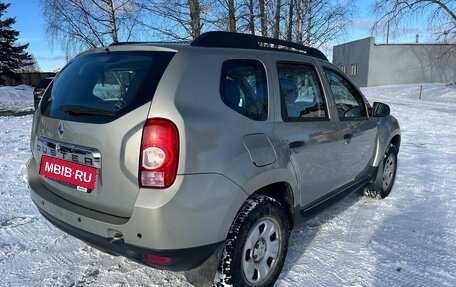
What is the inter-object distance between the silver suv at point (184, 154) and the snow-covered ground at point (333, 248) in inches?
19.4

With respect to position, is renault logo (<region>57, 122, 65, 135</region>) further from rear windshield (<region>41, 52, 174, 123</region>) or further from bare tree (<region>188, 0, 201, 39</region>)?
bare tree (<region>188, 0, 201, 39</region>)

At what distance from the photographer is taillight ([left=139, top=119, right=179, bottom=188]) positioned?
83.8 inches

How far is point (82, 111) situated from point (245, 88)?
1.08m

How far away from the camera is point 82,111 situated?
8.14 feet

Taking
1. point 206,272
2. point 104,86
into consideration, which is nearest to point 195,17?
point 104,86

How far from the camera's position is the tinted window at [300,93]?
9.77 feet

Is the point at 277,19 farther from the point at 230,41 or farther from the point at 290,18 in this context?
the point at 230,41

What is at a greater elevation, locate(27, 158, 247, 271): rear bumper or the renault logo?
the renault logo

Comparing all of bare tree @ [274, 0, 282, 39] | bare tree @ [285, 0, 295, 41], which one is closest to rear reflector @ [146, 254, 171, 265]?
bare tree @ [274, 0, 282, 39]

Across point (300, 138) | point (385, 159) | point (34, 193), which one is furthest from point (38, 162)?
point (385, 159)

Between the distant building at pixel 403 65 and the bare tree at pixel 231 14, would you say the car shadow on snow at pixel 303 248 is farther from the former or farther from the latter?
the distant building at pixel 403 65

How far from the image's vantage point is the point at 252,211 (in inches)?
99.4

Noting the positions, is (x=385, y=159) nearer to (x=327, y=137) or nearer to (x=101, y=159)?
(x=327, y=137)

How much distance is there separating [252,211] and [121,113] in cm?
104
